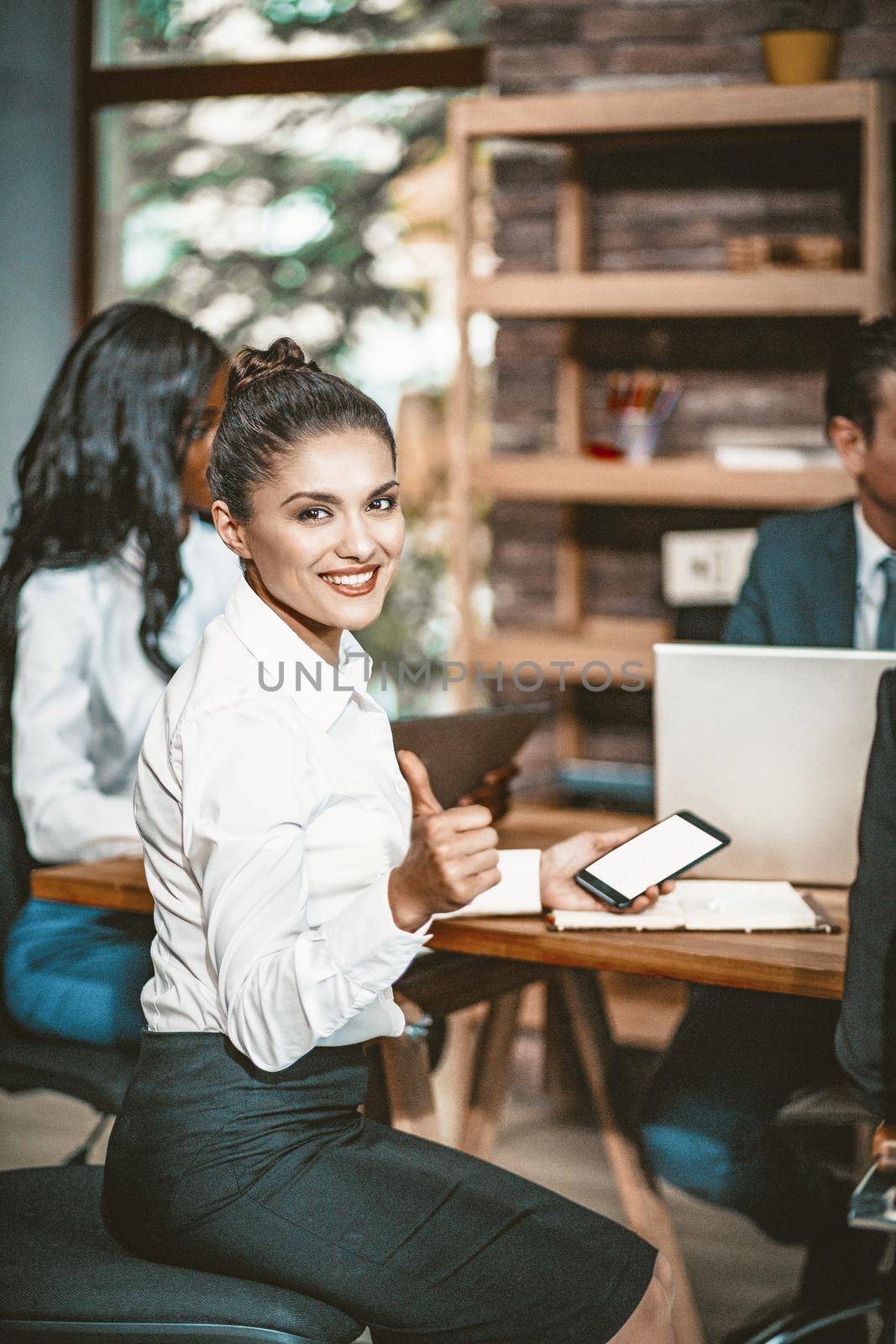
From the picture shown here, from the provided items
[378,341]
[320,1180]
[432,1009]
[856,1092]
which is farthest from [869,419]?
[378,341]

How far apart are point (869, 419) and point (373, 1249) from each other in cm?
172

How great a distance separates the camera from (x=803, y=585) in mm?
2656

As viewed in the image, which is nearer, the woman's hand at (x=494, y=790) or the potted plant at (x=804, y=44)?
the woman's hand at (x=494, y=790)

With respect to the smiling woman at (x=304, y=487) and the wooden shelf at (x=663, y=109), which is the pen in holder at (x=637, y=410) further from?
the smiling woman at (x=304, y=487)

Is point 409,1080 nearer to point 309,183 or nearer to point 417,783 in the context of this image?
point 417,783

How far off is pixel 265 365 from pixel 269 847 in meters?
0.47

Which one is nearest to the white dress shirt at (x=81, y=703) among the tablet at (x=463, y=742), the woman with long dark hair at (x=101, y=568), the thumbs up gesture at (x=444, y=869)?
the woman with long dark hair at (x=101, y=568)

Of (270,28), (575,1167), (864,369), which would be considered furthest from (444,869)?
(270,28)

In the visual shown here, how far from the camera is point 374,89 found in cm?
427

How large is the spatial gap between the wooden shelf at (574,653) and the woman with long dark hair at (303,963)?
7.27 feet

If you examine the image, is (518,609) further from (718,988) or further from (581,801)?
(718,988)

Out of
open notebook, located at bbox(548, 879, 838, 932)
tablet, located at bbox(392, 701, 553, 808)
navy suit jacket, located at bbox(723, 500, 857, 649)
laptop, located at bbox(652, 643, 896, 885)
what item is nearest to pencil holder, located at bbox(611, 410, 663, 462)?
navy suit jacket, located at bbox(723, 500, 857, 649)

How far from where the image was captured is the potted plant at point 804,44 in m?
3.39

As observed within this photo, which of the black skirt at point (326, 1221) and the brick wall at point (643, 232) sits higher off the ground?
the brick wall at point (643, 232)
